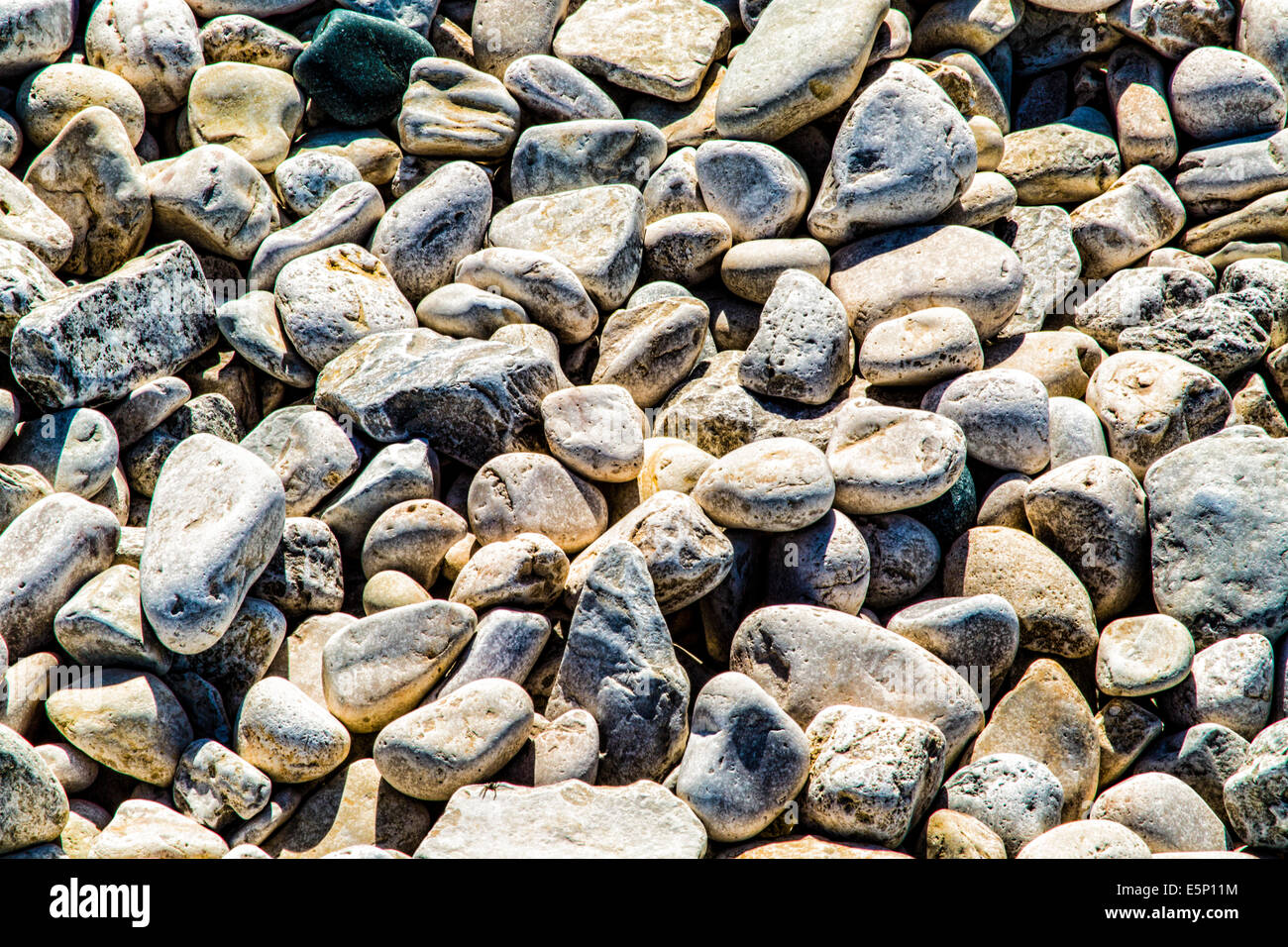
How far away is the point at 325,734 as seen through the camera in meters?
3.52

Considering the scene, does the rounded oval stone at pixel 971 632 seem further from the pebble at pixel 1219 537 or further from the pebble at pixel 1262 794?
the pebble at pixel 1262 794

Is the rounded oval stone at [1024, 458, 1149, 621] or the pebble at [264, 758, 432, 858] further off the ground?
the rounded oval stone at [1024, 458, 1149, 621]

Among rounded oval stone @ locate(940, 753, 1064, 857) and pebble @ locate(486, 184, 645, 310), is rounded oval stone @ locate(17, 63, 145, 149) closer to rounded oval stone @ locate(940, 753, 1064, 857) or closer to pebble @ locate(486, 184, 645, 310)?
pebble @ locate(486, 184, 645, 310)

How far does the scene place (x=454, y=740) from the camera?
3.39m

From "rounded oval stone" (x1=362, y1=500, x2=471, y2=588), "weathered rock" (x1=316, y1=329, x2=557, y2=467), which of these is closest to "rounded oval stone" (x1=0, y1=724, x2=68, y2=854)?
"rounded oval stone" (x1=362, y1=500, x2=471, y2=588)

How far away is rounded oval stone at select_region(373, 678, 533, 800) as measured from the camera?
338 cm

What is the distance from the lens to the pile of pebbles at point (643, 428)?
351cm

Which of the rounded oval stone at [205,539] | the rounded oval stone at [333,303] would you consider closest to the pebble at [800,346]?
the rounded oval stone at [333,303]

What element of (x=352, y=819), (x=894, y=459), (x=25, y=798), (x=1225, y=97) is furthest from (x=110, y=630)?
(x=1225, y=97)

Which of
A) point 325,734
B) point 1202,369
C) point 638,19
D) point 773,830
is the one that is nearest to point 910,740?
point 773,830

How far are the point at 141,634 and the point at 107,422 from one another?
0.96 m

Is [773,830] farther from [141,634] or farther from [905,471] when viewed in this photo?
[141,634]

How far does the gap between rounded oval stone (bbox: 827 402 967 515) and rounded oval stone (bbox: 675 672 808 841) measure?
0.95 metres

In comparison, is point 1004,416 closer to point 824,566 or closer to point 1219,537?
point 1219,537
